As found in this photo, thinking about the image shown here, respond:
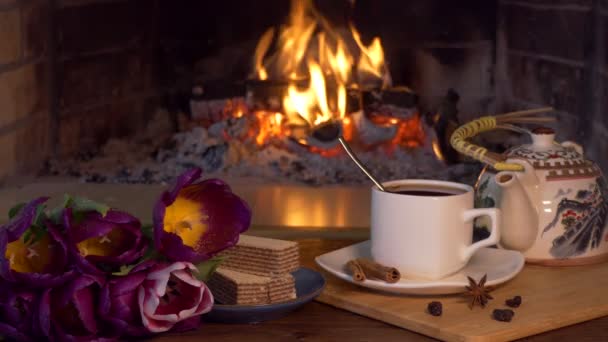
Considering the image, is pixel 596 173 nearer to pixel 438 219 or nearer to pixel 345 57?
pixel 438 219

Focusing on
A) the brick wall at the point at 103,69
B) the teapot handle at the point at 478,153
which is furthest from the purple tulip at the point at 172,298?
the brick wall at the point at 103,69

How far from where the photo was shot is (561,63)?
8.77 feet

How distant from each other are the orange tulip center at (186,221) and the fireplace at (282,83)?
1424 millimetres

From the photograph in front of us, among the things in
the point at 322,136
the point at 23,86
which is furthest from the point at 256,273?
the point at 322,136

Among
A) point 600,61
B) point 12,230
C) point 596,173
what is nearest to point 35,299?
point 12,230

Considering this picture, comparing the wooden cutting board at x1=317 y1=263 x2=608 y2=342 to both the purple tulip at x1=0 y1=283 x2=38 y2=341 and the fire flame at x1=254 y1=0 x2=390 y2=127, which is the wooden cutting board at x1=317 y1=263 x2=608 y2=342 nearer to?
the purple tulip at x1=0 y1=283 x2=38 y2=341

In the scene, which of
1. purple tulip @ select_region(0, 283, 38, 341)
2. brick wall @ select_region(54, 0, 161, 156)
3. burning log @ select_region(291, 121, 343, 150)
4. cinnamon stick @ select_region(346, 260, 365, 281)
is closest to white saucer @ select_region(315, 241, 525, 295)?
cinnamon stick @ select_region(346, 260, 365, 281)

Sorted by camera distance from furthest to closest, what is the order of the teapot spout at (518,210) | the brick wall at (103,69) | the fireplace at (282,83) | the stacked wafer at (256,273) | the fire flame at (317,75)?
the fire flame at (317,75) < the brick wall at (103,69) < the fireplace at (282,83) < the teapot spout at (518,210) < the stacked wafer at (256,273)

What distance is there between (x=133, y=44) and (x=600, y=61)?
1256 mm

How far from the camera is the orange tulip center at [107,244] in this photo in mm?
993

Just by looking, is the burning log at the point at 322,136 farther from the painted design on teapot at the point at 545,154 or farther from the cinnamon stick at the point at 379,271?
the cinnamon stick at the point at 379,271

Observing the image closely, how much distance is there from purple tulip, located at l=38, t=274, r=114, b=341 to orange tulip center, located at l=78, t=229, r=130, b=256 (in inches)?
1.3

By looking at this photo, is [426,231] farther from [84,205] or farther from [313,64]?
[313,64]

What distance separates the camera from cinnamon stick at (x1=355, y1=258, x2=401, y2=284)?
1111mm
